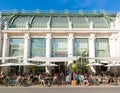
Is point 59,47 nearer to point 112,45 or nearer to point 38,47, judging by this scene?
point 38,47

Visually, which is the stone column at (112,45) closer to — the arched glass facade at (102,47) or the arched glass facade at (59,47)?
the arched glass facade at (102,47)

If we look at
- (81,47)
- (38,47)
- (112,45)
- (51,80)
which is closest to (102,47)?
(112,45)

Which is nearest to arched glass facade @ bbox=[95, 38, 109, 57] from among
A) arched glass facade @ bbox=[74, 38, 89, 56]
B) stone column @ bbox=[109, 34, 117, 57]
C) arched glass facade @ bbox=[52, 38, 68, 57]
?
stone column @ bbox=[109, 34, 117, 57]

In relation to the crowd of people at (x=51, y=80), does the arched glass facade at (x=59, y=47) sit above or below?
above

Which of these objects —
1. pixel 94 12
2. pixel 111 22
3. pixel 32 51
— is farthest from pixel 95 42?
pixel 32 51

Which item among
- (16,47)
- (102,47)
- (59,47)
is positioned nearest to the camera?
(16,47)

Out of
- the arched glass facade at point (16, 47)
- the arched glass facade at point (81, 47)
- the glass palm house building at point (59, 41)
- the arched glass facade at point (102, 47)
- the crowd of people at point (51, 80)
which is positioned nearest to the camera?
the crowd of people at point (51, 80)

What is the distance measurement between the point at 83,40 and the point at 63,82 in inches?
498

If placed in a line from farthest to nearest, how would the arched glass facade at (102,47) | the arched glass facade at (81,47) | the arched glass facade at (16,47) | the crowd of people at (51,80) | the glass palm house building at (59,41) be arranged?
the arched glass facade at (102,47) → the arched glass facade at (81,47) → the arched glass facade at (16,47) → the glass palm house building at (59,41) → the crowd of people at (51,80)

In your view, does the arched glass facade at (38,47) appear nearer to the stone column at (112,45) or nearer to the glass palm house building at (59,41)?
the glass palm house building at (59,41)

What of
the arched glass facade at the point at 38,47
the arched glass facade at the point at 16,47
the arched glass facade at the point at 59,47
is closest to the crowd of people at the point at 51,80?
the arched glass facade at the point at 59,47

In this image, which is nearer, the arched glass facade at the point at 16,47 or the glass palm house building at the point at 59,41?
the glass palm house building at the point at 59,41

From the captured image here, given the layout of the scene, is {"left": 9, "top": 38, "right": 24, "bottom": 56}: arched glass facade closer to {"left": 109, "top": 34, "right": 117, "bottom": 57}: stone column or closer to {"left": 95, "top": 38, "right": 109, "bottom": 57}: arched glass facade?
{"left": 95, "top": 38, "right": 109, "bottom": 57}: arched glass facade

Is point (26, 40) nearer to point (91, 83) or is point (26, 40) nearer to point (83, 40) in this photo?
point (83, 40)
